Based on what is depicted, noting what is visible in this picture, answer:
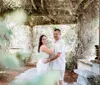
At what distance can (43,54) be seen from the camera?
2828mm

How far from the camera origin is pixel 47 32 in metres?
2.84

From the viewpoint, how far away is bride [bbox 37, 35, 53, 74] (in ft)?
9.23

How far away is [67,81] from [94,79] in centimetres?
33

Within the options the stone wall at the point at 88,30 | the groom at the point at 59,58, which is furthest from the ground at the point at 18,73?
the stone wall at the point at 88,30

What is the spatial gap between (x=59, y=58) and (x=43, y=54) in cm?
21

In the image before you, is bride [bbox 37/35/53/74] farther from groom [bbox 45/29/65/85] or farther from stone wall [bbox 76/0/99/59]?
stone wall [bbox 76/0/99/59]

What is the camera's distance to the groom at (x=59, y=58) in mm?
2816

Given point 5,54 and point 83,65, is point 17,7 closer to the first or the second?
point 5,54

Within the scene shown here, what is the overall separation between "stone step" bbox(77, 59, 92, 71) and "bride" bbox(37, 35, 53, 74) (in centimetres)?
38

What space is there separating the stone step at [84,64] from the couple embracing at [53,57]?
0.20 meters

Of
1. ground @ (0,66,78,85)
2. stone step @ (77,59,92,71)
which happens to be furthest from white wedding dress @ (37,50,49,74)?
stone step @ (77,59,92,71)

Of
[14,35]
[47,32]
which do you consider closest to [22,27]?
[14,35]

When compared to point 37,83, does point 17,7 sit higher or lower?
higher

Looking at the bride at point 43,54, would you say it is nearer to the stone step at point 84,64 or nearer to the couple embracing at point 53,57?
the couple embracing at point 53,57
